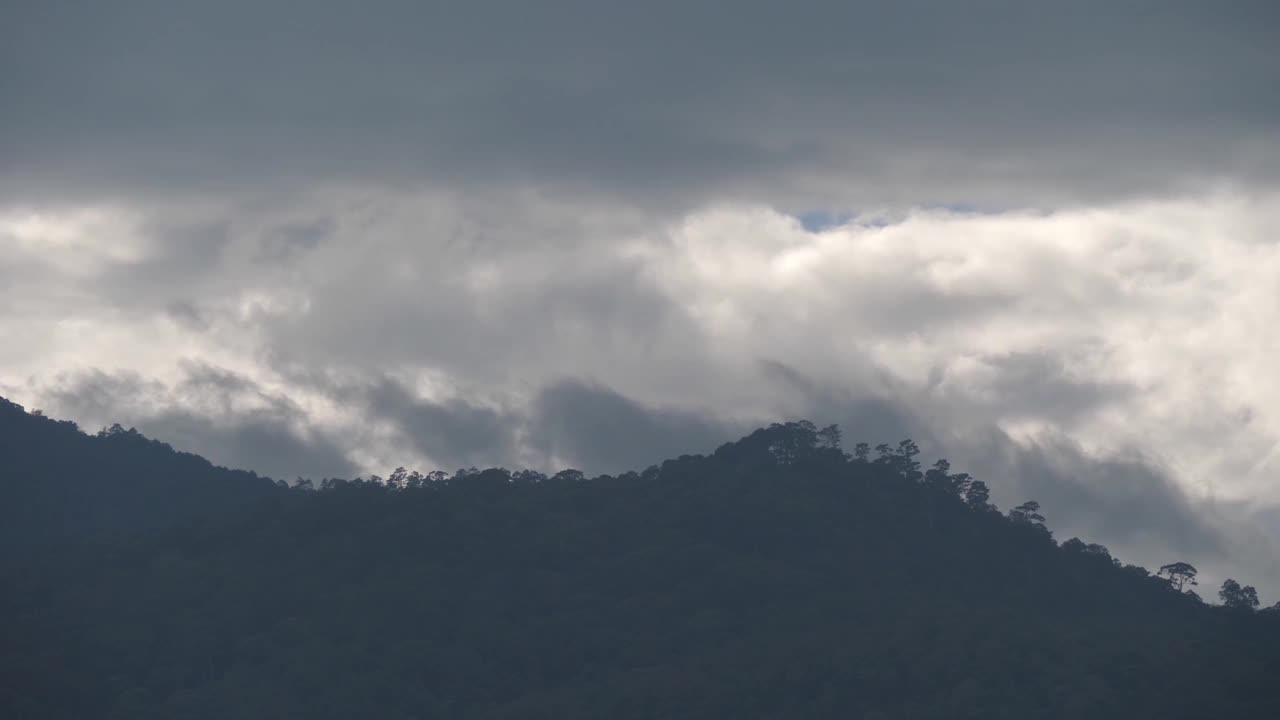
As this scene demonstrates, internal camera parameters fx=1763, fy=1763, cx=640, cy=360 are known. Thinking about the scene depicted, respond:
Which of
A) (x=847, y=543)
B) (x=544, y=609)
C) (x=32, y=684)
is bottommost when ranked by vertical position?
(x=32, y=684)

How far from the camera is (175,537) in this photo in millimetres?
176000

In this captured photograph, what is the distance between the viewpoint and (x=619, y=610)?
16675 centimetres

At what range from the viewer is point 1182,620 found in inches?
6895

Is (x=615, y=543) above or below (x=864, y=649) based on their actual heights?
above

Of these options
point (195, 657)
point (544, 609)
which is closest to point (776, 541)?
point (544, 609)

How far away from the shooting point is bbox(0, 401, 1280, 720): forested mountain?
457 ft

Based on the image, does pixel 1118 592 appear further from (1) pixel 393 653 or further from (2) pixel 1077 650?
(1) pixel 393 653

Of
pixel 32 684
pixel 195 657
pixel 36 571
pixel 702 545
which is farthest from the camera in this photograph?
pixel 702 545

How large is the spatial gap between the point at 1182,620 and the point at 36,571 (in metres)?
112

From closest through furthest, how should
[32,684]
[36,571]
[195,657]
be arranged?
[32,684], [195,657], [36,571]

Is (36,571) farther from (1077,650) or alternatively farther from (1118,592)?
(1118,592)

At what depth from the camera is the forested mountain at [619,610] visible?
139m

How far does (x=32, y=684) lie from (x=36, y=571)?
29.1 m

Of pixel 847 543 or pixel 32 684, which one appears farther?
pixel 847 543
